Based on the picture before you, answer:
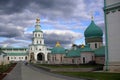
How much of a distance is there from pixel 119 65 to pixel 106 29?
5.10m

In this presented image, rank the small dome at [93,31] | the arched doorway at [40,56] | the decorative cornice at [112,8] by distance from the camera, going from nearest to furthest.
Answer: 1. the decorative cornice at [112,8]
2. the small dome at [93,31]
3. the arched doorway at [40,56]

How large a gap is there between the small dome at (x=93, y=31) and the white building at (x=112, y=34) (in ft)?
84.7

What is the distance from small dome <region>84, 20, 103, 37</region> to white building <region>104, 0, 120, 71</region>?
25813mm

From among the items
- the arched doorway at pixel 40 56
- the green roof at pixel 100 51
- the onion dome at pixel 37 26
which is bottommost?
the arched doorway at pixel 40 56

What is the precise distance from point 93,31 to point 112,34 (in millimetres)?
27173

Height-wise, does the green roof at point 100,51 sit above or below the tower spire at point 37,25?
below

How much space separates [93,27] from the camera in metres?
60.8

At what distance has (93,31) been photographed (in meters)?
60.2

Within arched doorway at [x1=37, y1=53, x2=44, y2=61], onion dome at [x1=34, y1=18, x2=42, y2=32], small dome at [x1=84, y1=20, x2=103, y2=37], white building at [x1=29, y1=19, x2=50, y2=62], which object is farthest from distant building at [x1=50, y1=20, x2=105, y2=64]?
arched doorway at [x1=37, y1=53, x2=44, y2=61]

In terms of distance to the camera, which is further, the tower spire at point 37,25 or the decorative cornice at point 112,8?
the tower spire at point 37,25

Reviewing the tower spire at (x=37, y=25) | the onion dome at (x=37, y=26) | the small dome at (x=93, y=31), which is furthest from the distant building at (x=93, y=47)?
the tower spire at (x=37, y=25)

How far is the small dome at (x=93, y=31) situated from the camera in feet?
197

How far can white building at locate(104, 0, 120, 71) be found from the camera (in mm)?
32344

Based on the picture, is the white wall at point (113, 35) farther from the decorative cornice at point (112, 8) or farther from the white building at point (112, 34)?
the decorative cornice at point (112, 8)
